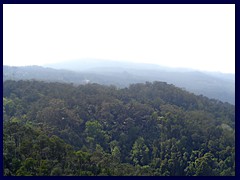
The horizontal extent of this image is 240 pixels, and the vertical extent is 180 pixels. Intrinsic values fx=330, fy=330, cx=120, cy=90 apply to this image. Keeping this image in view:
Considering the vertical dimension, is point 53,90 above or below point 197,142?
above

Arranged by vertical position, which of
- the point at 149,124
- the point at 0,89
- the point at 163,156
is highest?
the point at 0,89

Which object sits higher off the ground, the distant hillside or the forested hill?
the distant hillside

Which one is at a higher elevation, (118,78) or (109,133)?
(118,78)

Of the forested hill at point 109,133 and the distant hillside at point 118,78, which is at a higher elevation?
the distant hillside at point 118,78

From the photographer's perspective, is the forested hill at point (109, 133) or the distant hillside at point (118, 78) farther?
the distant hillside at point (118, 78)

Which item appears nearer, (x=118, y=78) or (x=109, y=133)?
(x=109, y=133)

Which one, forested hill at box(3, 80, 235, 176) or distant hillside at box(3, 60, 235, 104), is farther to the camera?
distant hillside at box(3, 60, 235, 104)
